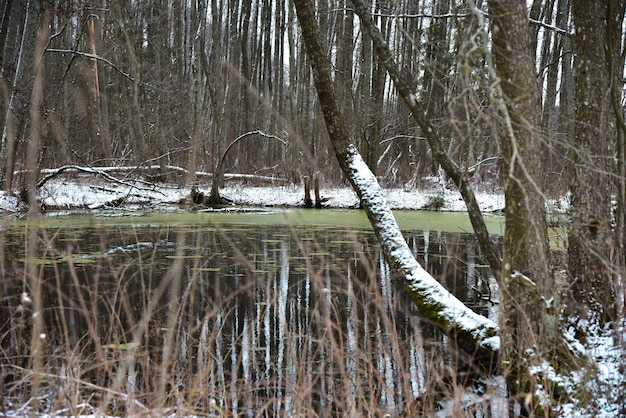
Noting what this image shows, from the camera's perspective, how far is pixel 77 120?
65.4ft

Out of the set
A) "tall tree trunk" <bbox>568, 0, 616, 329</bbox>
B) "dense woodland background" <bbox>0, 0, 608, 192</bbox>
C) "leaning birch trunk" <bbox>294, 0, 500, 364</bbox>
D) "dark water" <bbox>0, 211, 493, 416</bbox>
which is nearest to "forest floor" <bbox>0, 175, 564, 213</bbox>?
"dense woodland background" <bbox>0, 0, 608, 192</bbox>

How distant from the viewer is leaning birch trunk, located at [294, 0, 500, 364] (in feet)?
15.4

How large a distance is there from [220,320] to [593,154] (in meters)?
3.63

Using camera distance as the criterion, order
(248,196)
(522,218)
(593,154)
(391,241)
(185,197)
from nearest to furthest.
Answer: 1. (522,218)
2. (593,154)
3. (391,241)
4. (185,197)
5. (248,196)

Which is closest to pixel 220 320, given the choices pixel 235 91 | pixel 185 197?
pixel 185 197

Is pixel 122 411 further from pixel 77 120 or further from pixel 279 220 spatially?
pixel 77 120

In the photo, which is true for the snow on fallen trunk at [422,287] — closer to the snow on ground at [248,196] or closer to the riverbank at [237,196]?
the riverbank at [237,196]

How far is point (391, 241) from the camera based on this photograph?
16.7 feet

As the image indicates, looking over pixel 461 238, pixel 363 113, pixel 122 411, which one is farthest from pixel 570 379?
pixel 363 113

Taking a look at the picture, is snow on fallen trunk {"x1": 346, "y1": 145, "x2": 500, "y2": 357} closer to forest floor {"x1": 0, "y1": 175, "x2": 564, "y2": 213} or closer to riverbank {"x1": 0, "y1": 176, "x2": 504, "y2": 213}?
forest floor {"x1": 0, "y1": 175, "x2": 564, "y2": 213}

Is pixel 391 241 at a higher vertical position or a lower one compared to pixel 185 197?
lower

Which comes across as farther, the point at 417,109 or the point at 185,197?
the point at 185,197

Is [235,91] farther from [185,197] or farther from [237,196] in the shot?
[185,197]

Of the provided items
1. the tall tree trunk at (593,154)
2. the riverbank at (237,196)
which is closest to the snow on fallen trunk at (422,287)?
the tall tree trunk at (593,154)
